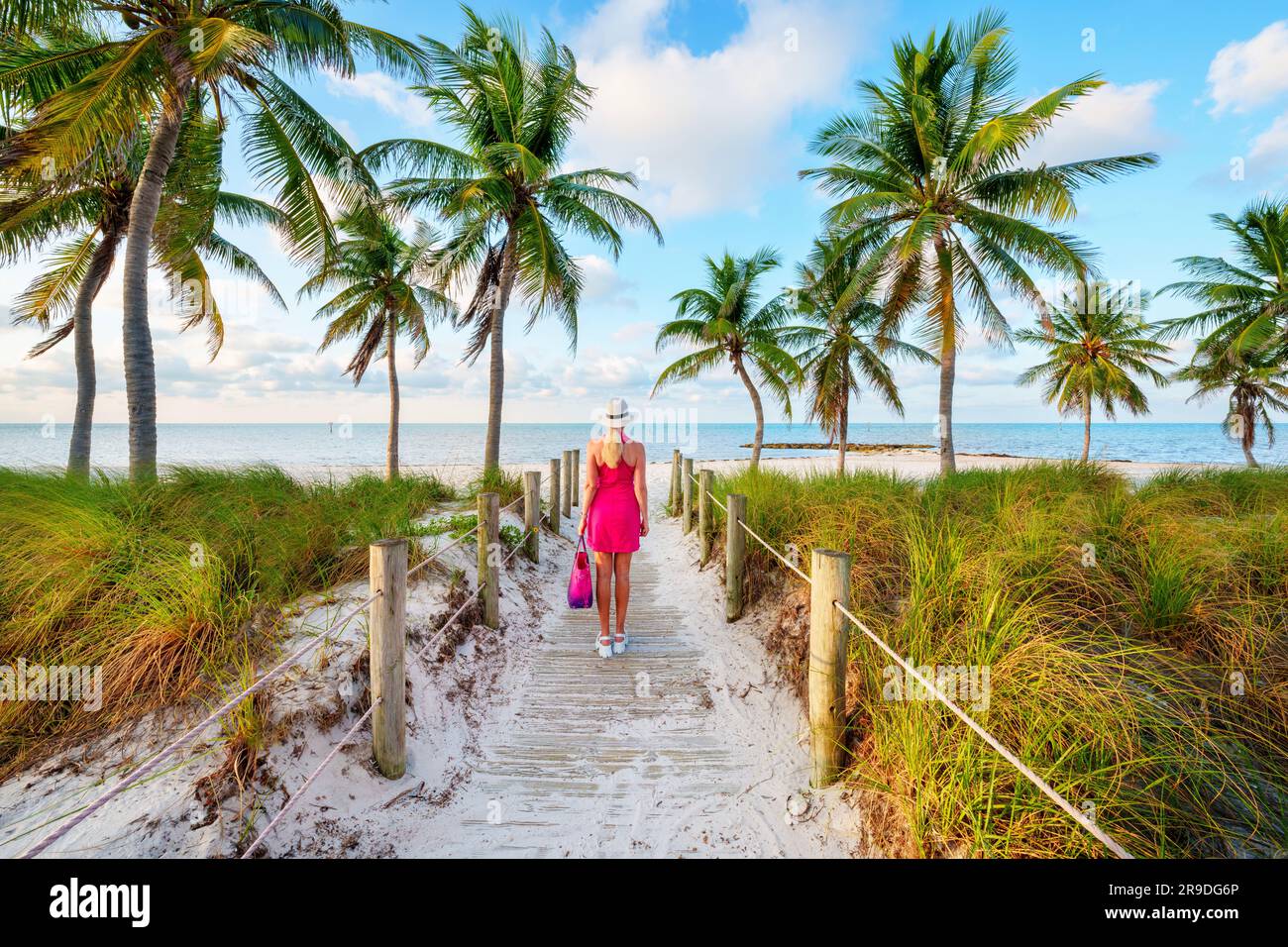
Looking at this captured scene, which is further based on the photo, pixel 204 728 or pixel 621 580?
pixel 621 580

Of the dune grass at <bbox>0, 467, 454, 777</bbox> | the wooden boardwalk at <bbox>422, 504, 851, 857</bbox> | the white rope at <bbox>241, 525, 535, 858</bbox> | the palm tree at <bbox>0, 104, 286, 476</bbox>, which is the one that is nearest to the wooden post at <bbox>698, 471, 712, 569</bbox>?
the wooden boardwalk at <bbox>422, 504, 851, 857</bbox>

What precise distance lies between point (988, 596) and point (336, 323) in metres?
16.3

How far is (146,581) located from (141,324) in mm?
4939

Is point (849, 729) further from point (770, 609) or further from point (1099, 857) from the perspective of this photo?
point (770, 609)

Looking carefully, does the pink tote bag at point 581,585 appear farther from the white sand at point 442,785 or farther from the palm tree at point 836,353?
the palm tree at point 836,353

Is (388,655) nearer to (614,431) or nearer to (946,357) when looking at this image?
(614,431)

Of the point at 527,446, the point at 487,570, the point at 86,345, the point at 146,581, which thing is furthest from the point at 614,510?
the point at 527,446

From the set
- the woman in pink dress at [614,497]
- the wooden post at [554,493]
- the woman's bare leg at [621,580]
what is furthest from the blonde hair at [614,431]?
the wooden post at [554,493]

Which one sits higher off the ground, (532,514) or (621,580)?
(532,514)

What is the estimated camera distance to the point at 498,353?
1041 centimetres

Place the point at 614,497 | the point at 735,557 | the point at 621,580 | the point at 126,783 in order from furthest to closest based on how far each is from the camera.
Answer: the point at 735,557, the point at 621,580, the point at 614,497, the point at 126,783

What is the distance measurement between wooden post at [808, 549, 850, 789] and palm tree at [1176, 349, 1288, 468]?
65.9ft

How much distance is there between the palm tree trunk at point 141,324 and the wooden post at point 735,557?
7081 mm
